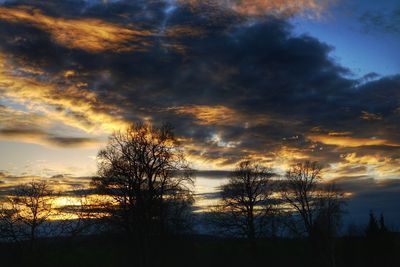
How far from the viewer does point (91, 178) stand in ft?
132

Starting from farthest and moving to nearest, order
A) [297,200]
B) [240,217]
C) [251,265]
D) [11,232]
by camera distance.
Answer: [297,200] → [240,217] → [251,265] → [11,232]

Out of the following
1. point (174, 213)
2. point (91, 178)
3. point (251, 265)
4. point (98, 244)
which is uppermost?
point (91, 178)

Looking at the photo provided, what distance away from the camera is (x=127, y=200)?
3762 cm

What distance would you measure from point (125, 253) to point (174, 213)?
244 inches

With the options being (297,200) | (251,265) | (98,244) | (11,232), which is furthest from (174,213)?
(297,200)

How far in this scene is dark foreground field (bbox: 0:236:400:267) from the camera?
35.5 m

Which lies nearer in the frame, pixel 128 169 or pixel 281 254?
pixel 128 169

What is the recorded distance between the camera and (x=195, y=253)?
3884 cm

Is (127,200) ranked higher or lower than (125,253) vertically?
higher

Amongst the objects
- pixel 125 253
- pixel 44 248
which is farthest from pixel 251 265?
pixel 44 248

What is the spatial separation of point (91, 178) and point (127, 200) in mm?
4878

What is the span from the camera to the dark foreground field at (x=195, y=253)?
35.5m

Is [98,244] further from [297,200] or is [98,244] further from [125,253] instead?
[297,200]

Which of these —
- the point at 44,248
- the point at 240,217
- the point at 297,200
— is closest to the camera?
the point at 44,248
